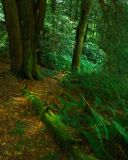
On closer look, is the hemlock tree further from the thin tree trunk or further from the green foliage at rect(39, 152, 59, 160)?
the green foliage at rect(39, 152, 59, 160)

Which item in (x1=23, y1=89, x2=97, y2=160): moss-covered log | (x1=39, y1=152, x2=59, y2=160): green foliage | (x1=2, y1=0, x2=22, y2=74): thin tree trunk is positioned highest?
(x1=2, y1=0, x2=22, y2=74): thin tree trunk

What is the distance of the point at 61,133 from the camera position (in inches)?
234

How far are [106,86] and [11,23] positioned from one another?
340 centimetres

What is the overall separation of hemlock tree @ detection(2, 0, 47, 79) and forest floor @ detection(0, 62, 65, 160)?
1.03m

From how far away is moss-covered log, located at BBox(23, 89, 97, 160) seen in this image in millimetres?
5234

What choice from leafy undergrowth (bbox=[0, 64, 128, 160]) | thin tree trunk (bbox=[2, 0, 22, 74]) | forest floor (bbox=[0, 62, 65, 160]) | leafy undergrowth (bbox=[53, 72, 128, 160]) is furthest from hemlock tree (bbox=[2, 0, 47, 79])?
leafy undergrowth (bbox=[53, 72, 128, 160])

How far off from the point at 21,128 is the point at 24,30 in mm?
4665

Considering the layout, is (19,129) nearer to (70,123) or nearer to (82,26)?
(70,123)

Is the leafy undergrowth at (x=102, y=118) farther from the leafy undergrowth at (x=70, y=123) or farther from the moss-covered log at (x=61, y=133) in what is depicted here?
the moss-covered log at (x=61, y=133)

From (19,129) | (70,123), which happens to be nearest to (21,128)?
(19,129)

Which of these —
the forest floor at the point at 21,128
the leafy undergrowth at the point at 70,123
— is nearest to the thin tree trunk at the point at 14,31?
the leafy undergrowth at the point at 70,123

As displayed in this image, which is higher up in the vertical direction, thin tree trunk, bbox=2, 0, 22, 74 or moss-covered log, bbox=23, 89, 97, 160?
thin tree trunk, bbox=2, 0, 22, 74

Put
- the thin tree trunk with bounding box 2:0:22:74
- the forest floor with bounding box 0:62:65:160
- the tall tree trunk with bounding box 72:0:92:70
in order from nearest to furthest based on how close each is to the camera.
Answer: the forest floor with bounding box 0:62:65:160 → the thin tree trunk with bounding box 2:0:22:74 → the tall tree trunk with bounding box 72:0:92:70

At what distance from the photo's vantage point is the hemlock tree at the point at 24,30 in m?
10.5
